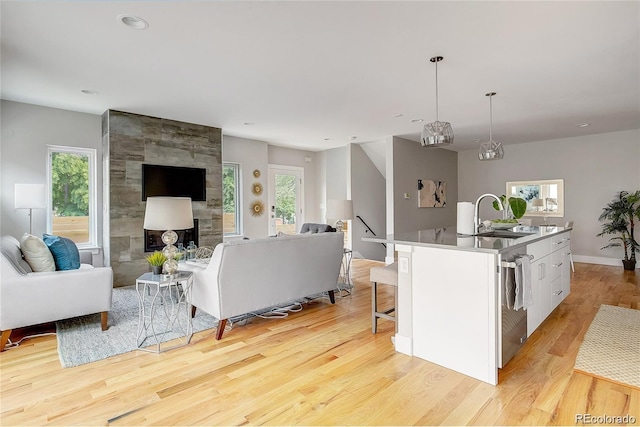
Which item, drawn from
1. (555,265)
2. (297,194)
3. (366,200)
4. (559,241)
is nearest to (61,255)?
(555,265)

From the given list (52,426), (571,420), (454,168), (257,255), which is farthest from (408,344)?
(454,168)

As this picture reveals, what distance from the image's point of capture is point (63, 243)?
3301 mm

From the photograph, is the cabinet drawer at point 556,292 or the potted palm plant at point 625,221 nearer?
the cabinet drawer at point 556,292

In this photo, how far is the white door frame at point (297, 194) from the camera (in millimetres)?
7543

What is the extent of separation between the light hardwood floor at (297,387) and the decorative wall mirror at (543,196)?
482 centimetres

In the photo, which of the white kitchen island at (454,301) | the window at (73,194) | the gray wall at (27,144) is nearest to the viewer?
the white kitchen island at (454,301)

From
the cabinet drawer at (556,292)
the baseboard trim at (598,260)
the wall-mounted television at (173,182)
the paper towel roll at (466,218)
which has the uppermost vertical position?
the wall-mounted television at (173,182)

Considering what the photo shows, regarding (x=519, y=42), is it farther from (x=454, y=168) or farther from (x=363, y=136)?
(x=454, y=168)

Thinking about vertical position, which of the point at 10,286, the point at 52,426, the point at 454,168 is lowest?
the point at 52,426

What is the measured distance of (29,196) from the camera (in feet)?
12.9

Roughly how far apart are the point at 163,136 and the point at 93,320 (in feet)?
9.66

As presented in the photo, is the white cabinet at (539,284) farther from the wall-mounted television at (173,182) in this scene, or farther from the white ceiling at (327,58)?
the wall-mounted television at (173,182)

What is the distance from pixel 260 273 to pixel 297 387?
118 cm

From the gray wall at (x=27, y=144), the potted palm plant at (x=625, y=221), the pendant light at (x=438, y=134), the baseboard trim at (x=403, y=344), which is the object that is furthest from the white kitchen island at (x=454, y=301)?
the gray wall at (x=27, y=144)
